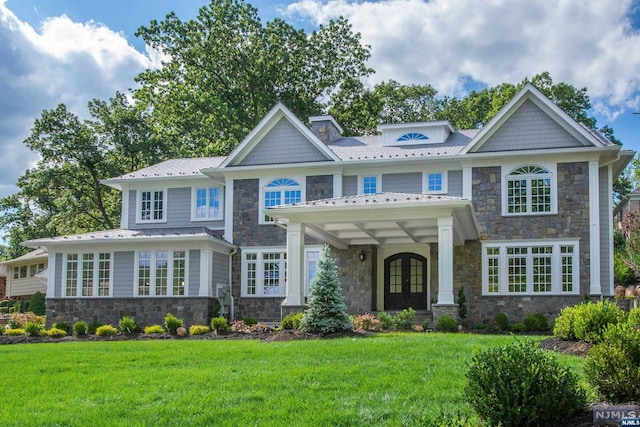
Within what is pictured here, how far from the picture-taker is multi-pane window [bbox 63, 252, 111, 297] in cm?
2345

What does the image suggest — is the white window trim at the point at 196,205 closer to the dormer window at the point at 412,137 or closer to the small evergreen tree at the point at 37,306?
the dormer window at the point at 412,137

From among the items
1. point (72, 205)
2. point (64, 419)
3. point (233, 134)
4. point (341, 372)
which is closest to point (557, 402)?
point (341, 372)

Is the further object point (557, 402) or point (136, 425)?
point (136, 425)

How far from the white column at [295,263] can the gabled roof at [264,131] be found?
5.29 metres

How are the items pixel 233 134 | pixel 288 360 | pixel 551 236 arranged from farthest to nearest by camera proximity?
1. pixel 233 134
2. pixel 551 236
3. pixel 288 360

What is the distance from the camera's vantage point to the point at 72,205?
37.9 m

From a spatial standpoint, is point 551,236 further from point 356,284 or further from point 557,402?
point 557,402

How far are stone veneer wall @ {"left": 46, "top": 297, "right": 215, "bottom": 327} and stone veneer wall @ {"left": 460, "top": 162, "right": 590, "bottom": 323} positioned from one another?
785cm

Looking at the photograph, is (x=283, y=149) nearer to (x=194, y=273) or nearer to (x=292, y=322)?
(x=194, y=273)

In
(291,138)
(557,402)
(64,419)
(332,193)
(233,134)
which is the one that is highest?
(233,134)

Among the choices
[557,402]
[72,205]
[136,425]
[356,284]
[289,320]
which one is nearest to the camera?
[557,402]

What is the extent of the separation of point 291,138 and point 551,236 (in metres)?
8.57

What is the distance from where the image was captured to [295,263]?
61.3ft

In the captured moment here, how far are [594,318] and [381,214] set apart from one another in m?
7.53
